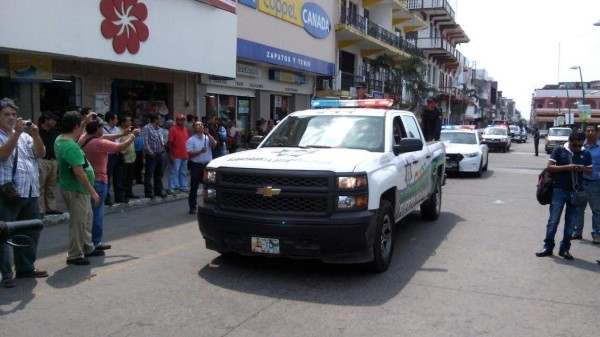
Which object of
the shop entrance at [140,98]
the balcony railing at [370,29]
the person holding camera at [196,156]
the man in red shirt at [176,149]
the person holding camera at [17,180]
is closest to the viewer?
the person holding camera at [17,180]

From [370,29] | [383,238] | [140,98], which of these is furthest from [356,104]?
[370,29]

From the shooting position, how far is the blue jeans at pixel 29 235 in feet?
17.8

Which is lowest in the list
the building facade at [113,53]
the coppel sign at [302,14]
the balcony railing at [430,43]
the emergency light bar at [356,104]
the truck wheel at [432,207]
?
the truck wheel at [432,207]

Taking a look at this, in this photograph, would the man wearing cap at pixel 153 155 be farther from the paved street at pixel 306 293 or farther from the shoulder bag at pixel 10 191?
the shoulder bag at pixel 10 191

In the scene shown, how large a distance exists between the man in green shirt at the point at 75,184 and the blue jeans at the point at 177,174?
522cm

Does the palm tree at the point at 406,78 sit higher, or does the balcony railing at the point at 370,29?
the balcony railing at the point at 370,29

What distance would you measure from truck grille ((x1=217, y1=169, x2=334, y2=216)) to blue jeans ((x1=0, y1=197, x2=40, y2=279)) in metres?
2.05

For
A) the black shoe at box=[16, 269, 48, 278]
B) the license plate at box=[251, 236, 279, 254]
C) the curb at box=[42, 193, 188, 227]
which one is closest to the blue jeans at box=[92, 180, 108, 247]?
the black shoe at box=[16, 269, 48, 278]

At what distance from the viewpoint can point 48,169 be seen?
29.7ft

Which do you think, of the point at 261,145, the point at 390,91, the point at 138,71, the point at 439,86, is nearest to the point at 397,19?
the point at 390,91

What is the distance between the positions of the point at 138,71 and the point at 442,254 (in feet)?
34.1

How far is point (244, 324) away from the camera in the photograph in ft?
14.9

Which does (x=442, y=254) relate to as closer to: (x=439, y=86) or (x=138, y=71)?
(x=138, y=71)

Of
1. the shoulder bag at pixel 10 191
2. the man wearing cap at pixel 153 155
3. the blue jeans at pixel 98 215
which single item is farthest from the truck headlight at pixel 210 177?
the man wearing cap at pixel 153 155
